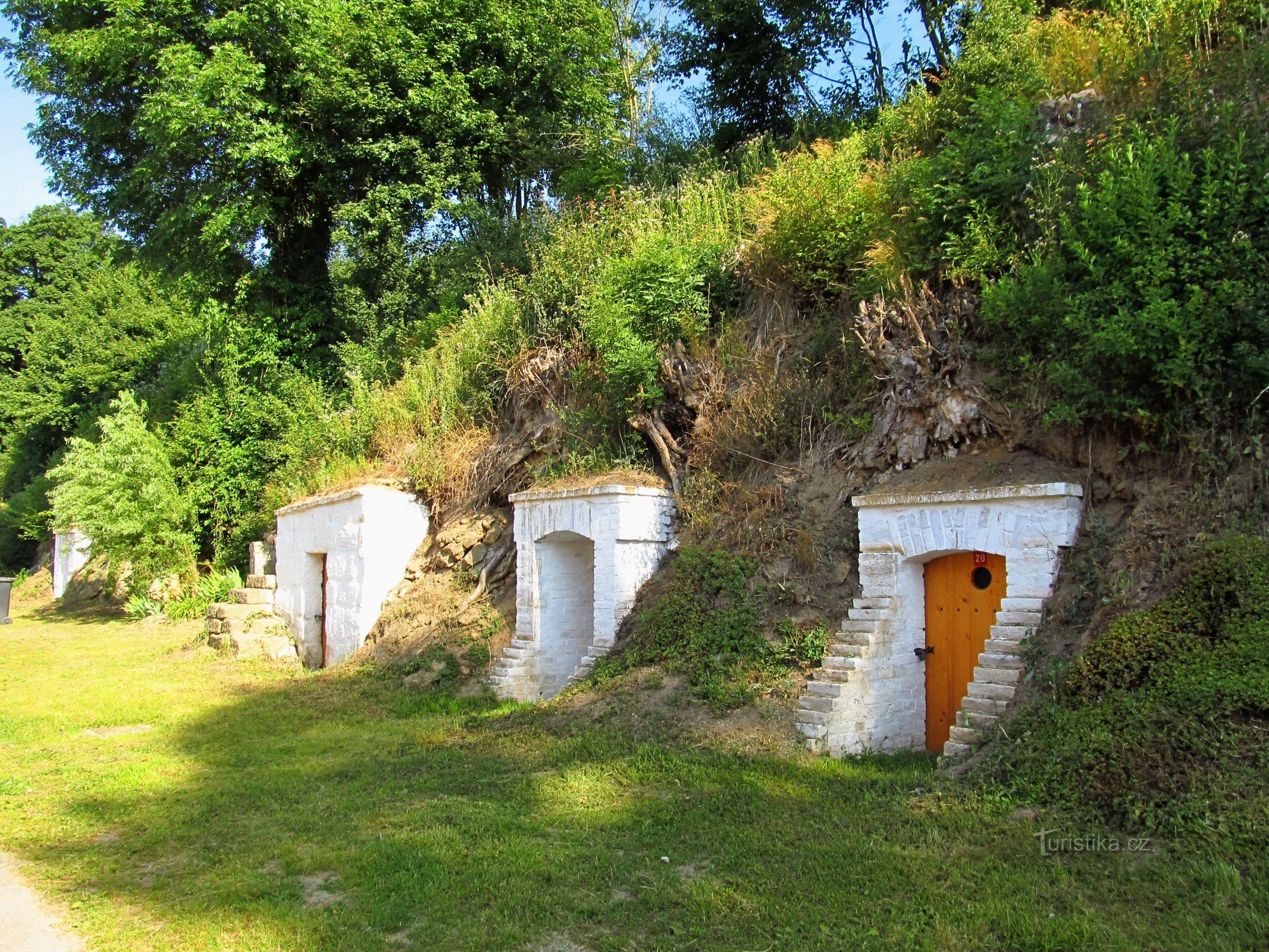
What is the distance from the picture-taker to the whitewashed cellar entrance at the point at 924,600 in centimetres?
683

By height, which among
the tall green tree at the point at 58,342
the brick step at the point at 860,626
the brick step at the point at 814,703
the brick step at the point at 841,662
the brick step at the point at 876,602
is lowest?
the brick step at the point at 814,703

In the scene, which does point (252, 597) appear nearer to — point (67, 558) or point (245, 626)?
point (245, 626)

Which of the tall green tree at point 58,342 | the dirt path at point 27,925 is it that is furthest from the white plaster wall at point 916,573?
the tall green tree at point 58,342

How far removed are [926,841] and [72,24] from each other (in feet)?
74.9

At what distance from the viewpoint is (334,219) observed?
782 inches

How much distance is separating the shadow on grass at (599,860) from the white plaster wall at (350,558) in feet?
17.3

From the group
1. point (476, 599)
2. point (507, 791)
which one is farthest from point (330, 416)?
point (507, 791)

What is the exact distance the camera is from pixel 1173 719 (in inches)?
207

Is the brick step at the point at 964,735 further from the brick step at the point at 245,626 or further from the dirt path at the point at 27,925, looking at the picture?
the brick step at the point at 245,626

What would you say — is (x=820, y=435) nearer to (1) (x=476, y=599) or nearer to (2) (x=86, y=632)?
(1) (x=476, y=599)

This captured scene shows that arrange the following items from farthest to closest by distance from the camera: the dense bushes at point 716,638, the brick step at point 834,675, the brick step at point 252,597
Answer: the brick step at point 252,597
the dense bushes at point 716,638
the brick step at point 834,675

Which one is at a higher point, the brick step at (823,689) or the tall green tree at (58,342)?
the tall green tree at (58,342)

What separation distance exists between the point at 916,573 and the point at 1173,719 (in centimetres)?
278

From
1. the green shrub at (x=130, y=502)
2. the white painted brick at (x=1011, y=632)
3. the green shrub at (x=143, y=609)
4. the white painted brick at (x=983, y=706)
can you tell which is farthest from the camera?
the green shrub at (x=143, y=609)
